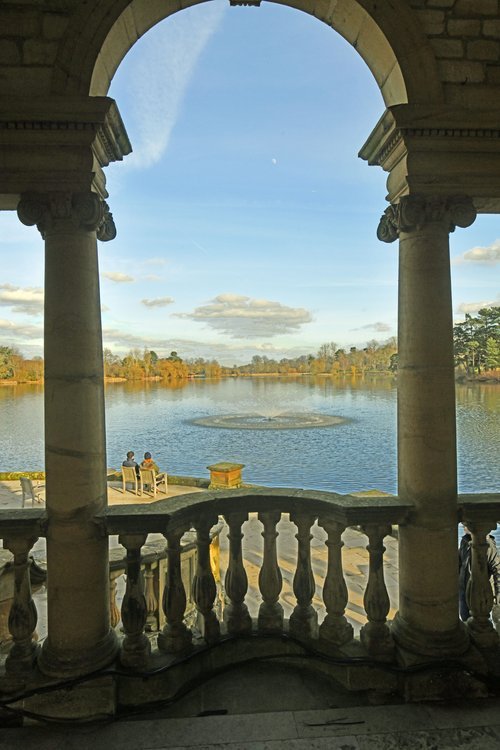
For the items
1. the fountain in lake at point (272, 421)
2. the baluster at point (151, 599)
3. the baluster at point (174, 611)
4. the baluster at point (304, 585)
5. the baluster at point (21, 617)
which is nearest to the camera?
the baluster at point (21, 617)

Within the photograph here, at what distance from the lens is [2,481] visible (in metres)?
17.8

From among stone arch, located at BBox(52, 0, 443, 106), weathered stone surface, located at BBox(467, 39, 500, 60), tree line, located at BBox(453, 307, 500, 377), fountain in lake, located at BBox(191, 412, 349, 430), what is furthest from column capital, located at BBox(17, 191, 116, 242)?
fountain in lake, located at BBox(191, 412, 349, 430)

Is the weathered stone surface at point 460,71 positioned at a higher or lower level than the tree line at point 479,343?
higher

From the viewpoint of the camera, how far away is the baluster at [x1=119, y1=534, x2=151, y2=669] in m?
2.55

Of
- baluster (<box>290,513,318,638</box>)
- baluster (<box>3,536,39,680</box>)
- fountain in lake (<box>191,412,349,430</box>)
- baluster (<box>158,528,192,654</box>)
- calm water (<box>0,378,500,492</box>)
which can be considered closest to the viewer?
baluster (<box>3,536,39,680</box>)

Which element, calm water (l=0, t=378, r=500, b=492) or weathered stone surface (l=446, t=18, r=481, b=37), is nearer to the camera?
weathered stone surface (l=446, t=18, r=481, b=37)

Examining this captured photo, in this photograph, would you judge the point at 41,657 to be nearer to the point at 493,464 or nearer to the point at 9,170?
the point at 9,170

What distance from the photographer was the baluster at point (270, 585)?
9.14 ft

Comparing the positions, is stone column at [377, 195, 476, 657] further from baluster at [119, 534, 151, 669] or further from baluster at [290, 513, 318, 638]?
baluster at [119, 534, 151, 669]

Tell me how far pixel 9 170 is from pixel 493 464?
1023 inches

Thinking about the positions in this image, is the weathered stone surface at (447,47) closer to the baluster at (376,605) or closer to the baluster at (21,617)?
the baluster at (376,605)

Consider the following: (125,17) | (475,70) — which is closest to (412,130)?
(475,70)

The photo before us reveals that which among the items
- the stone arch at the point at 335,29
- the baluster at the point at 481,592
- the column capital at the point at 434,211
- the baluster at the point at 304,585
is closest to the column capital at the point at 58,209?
the stone arch at the point at 335,29

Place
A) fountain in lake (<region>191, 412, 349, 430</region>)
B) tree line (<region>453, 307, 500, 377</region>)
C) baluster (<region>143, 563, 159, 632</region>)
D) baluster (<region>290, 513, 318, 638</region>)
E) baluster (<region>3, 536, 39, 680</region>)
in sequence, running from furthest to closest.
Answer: fountain in lake (<region>191, 412, 349, 430</region>) → tree line (<region>453, 307, 500, 377</region>) → baluster (<region>143, 563, 159, 632</region>) → baluster (<region>290, 513, 318, 638</region>) → baluster (<region>3, 536, 39, 680</region>)
